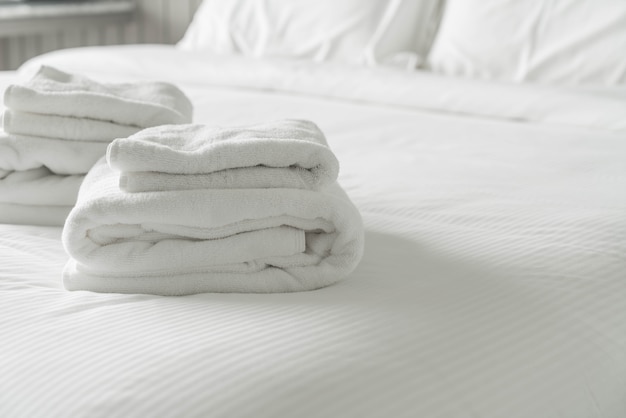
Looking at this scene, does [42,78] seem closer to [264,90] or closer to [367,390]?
[367,390]

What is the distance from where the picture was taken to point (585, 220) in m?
1.09

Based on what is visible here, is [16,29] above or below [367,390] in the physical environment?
below

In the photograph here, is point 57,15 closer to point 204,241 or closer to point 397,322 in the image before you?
point 204,241

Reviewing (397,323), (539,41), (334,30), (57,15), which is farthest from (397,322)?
(57,15)

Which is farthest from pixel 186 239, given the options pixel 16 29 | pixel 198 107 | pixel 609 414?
pixel 16 29

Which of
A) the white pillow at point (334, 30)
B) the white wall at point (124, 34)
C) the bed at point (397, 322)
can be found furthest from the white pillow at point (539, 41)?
the white wall at point (124, 34)

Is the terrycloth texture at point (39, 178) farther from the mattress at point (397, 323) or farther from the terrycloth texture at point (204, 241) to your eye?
the terrycloth texture at point (204, 241)

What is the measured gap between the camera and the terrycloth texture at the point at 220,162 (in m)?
0.87

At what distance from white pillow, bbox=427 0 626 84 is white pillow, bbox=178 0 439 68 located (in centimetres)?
18

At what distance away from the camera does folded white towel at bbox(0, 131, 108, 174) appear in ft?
3.61

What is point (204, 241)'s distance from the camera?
2.87 ft

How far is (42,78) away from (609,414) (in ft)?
2.83

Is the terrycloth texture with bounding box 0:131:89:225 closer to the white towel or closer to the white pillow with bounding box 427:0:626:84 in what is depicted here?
→ the white towel

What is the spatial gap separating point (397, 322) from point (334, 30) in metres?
1.78
